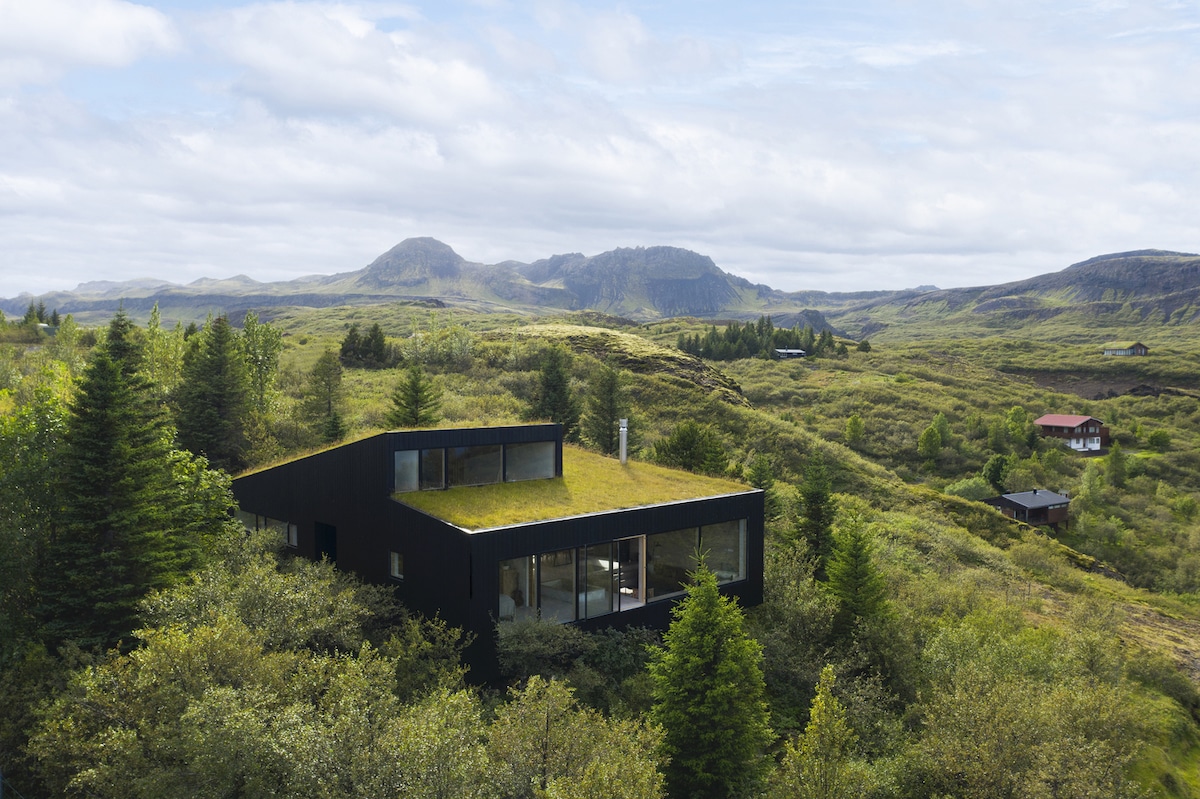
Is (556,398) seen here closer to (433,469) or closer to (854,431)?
(433,469)

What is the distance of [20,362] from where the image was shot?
6800 centimetres

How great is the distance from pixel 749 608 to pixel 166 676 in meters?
18.2

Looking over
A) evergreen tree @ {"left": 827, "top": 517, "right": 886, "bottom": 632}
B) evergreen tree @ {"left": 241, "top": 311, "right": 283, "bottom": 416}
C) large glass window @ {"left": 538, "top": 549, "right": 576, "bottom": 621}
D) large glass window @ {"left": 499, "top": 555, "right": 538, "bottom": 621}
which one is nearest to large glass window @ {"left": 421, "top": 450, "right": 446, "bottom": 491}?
large glass window @ {"left": 499, "top": 555, "right": 538, "bottom": 621}

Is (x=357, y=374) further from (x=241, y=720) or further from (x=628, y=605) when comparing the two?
(x=241, y=720)

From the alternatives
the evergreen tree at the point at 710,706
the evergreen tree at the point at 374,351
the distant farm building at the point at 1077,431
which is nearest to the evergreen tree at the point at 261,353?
the evergreen tree at the point at 374,351

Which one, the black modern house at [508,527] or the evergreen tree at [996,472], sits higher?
the black modern house at [508,527]

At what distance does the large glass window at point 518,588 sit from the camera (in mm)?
20641

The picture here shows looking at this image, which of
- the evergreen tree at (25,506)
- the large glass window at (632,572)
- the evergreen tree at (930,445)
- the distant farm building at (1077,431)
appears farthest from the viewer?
the distant farm building at (1077,431)

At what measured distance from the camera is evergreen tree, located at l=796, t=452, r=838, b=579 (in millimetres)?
31844

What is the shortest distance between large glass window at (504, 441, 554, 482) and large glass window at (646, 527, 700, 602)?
4612 mm

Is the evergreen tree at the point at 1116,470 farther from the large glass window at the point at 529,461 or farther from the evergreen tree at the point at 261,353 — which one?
the evergreen tree at the point at 261,353

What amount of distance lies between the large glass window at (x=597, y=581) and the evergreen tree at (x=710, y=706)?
404cm

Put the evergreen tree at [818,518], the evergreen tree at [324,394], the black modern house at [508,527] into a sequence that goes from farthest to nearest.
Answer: the evergreen tree at [324,394] < the evergreen tree at [818,518] < the black modern house at [508,527]

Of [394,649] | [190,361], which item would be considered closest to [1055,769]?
[394,649]
